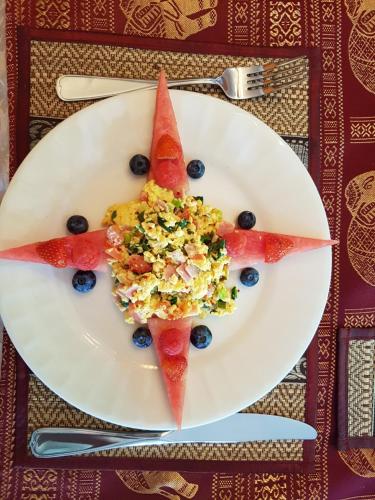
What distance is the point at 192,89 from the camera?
1229 millimetres

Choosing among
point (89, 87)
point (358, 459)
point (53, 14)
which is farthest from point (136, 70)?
point (358, 459)

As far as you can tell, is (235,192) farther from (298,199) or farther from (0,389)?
(0,389)

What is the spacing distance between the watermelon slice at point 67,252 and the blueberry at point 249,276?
310 mm

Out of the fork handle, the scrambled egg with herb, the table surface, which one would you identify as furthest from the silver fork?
the scrambled egg with herb

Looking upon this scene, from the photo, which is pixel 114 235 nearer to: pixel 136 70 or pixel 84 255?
pixel 84 255

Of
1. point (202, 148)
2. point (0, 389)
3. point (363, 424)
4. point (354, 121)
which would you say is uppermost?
point (354, 121)

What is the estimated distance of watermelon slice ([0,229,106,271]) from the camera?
41.8 inches

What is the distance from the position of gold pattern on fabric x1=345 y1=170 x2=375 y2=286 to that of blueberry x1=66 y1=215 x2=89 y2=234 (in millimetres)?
651

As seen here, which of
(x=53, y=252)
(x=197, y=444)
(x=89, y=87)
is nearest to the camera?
(x=53, y=252)

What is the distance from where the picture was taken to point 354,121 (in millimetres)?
1295

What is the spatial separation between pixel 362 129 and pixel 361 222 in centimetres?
23

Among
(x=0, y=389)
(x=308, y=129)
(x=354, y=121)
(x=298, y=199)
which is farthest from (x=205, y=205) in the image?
(x=0, y=389)

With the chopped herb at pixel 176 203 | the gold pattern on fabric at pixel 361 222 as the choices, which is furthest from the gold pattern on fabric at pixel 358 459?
the chopped herb at pixel 176 203

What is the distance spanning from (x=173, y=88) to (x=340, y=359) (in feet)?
2.55
